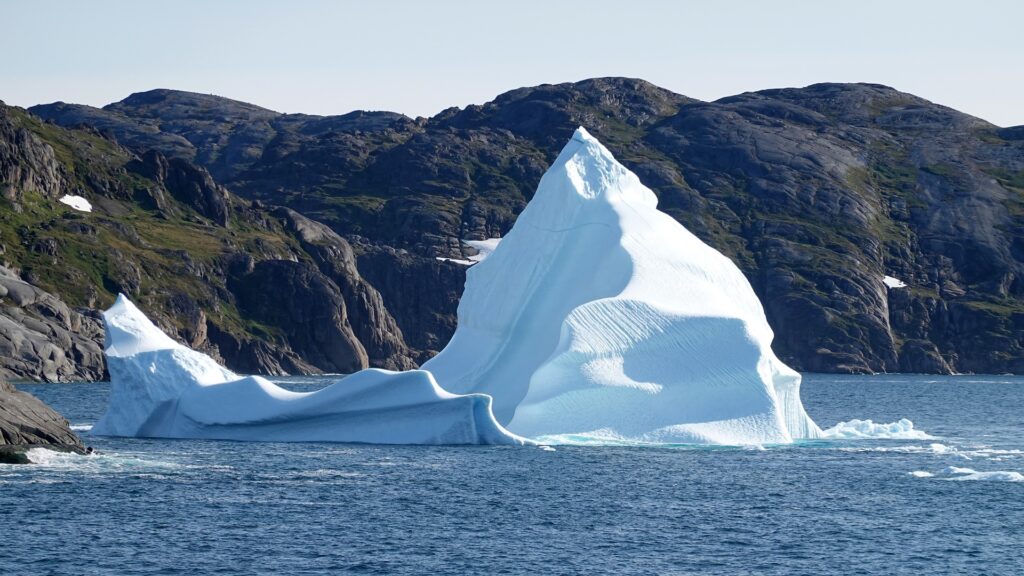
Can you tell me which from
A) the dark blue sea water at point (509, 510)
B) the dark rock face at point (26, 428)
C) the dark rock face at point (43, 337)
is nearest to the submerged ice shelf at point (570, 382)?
the dark blue sea water at point (509, 510)

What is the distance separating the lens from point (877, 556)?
41.6m

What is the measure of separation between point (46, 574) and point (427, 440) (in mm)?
28857

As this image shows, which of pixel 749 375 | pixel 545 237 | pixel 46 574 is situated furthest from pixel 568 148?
pixel 46 574

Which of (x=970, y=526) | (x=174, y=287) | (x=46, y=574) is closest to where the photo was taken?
(x=46, y=574)

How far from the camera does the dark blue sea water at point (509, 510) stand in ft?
131

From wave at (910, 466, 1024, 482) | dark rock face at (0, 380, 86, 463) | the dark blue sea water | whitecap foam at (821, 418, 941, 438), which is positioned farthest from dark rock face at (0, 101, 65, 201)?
wave at (910, 466, 1024, 482)

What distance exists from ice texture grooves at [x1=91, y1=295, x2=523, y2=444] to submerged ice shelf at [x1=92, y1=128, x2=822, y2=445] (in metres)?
0.08

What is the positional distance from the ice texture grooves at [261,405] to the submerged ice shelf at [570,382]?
0.08 m

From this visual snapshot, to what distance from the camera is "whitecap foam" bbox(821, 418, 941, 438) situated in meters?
75.8

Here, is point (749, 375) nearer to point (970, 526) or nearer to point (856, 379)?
point (970, 526)

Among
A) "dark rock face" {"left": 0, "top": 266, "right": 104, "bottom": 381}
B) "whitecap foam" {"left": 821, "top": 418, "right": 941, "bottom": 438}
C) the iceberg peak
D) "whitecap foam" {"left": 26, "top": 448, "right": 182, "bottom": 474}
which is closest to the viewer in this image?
"whitecap foam" {"left": 26, "top": 448, "right": 182, "bottom": 474}

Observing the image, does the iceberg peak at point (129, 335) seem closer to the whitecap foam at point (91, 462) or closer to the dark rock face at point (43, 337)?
the whitecap foam at point (91, 462)

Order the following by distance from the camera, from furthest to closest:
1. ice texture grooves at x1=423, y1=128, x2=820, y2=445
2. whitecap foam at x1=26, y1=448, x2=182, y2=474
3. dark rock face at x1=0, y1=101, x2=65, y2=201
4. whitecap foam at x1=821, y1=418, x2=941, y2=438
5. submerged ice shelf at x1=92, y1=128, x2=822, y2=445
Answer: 1. dark rock face at x1=0, y1=101, x2=65, y2=201
2. whitecap foam at x1=821, y1=418, x2=941, y2=438
3. ice texture grooves at x1=423, y1=128, x2=820, y2=445
4. submerged ice shelf at x1=92, y1=128, x2=822, y2=445
5. whitecap foam at x1=26, y1=448, x2=182, y2=474

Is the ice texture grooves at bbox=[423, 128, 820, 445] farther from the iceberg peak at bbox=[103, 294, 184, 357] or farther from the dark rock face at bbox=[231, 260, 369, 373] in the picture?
the dark rock face at bbox=[231, 260, 369, 373]
